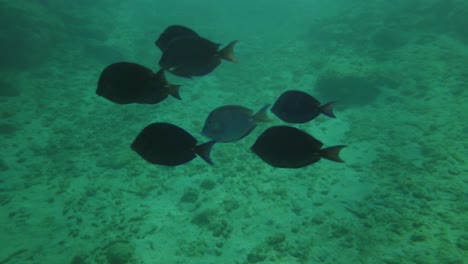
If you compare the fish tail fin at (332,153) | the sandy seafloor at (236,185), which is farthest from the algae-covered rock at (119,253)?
the fish tail fin at (332,153)

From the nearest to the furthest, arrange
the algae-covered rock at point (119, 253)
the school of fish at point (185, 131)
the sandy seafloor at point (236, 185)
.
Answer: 1. the school of fish at point (185, 131)
2. the algae-covered rock at point (119, 253)
3. the sandy seafloor at point (236, 185)

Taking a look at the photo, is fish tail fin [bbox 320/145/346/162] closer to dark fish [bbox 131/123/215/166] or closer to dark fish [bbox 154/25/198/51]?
dark fish [bbox 131/123/215/166]

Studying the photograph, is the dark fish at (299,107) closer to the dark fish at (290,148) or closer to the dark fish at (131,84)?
the dark fish at (290,148)

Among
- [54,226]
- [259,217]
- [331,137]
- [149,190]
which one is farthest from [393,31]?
[54,226]

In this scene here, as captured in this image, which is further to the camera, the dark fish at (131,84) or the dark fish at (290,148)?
the dark fish at (131,84)

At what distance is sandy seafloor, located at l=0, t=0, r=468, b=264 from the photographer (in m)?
8.55

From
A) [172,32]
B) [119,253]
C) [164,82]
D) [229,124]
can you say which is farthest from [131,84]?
[119,253]

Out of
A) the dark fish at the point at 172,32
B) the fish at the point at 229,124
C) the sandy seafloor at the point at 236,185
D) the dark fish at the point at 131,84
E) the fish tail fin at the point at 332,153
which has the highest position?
the dark fish at the point at 172,32

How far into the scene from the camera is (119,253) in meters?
8.20

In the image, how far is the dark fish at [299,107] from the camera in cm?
310

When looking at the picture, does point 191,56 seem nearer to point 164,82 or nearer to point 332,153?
point 164,82

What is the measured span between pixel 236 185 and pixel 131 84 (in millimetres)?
9061

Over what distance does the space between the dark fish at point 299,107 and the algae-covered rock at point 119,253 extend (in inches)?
277

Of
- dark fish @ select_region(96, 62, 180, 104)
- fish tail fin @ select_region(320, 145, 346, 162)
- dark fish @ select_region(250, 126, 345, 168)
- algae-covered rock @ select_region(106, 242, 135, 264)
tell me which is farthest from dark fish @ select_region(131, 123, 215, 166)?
algae-covered rock @ select_region(106, 242, 135, 264)
